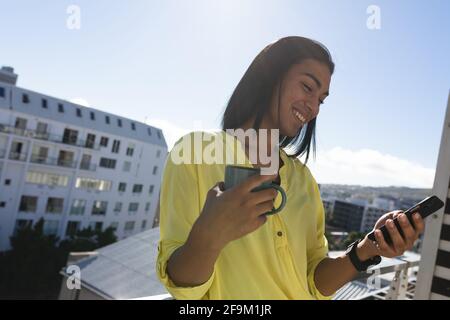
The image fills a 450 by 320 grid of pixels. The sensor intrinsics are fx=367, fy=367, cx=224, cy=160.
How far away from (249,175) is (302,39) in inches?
33.6

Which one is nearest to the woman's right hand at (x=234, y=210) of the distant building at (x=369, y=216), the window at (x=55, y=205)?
the window at (x=55, y=205)

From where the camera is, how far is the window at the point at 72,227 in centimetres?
2338

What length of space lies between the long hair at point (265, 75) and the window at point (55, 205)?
23441 millimetres

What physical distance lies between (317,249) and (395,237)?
35 cm

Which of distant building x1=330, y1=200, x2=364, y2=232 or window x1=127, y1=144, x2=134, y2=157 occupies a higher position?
window x1=127, y1=144, x2=134, y2=157

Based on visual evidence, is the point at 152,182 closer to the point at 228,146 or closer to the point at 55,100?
the point at 55,100

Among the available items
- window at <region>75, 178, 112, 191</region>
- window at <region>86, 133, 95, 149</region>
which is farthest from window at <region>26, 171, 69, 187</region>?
window at <region>86, 133, 95, 149</region>

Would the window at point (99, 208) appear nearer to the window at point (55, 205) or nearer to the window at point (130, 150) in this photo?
the window at point (55, 205)

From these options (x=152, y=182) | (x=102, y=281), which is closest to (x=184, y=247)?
(x=102, y=281)

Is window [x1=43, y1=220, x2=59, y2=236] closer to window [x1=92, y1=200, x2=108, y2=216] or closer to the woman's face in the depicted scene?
window [x1=92, y1=200, x2=108, y2=216]

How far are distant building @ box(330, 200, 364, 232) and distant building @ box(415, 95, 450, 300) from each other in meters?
87.5

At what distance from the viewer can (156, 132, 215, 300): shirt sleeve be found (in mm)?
982

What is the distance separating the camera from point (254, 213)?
767 mm


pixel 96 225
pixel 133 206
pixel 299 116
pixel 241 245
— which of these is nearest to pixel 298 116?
pixel 299 116
